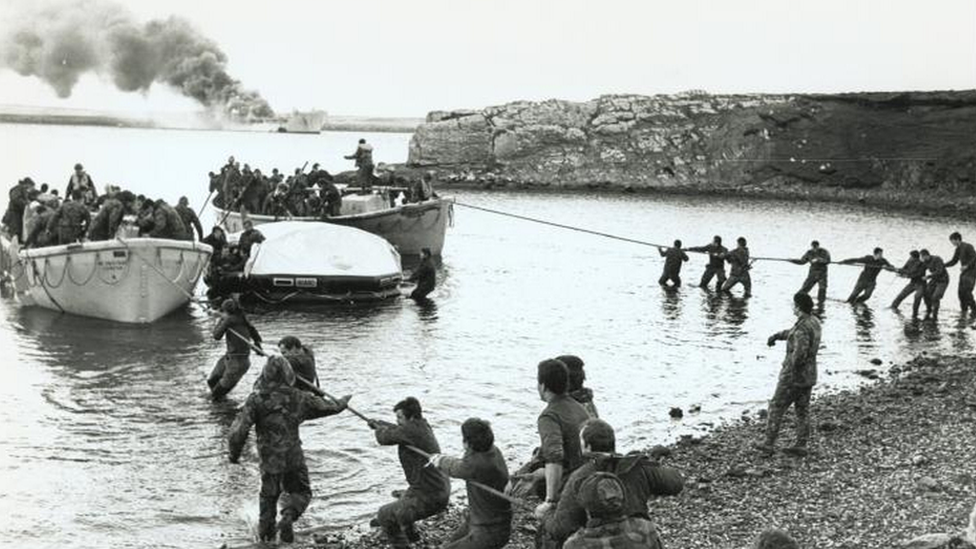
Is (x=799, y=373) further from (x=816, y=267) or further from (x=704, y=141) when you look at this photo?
(x=704, y=141)

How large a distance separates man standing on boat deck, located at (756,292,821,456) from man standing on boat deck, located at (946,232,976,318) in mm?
14107

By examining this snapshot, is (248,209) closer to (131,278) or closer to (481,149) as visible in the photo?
(131,278)

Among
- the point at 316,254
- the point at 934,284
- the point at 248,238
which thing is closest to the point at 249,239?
the point at 248,238

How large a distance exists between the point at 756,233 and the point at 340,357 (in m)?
36.8

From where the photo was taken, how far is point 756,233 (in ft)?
175

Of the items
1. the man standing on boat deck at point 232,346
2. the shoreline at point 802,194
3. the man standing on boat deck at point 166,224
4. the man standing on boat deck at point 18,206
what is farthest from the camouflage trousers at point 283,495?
the shoreline at point 802,194

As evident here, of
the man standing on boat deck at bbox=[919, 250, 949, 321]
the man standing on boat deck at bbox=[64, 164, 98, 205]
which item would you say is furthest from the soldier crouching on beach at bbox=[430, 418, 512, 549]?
the man standing on boat deck at bbox=[64, 164, 98, 205]

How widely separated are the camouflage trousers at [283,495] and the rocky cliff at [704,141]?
79.8 metres

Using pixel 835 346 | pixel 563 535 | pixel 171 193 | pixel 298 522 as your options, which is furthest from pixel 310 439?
pixel 171 193

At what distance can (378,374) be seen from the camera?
19.4m

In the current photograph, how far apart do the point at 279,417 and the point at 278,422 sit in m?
0.05

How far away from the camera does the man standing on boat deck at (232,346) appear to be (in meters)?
15.2

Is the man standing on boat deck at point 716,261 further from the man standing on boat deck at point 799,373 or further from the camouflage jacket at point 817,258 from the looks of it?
the man standing on boat deck at point 799,373

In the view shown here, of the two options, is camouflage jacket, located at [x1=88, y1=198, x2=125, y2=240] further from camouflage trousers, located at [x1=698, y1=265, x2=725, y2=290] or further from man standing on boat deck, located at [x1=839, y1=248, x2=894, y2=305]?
man standing on boat deck, located at [x1=839, y1=248, x2=894, y2=305]
